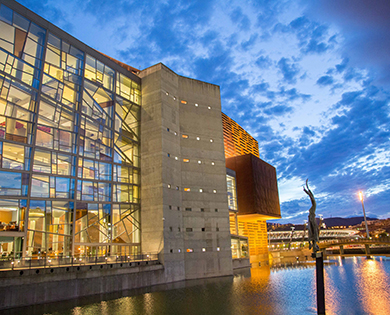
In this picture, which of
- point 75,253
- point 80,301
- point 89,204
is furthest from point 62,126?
point 80,301

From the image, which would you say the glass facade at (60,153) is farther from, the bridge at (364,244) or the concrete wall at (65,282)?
the bridge at (364,244)

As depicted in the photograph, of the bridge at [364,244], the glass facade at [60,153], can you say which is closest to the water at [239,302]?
the glass facade at [60,153]

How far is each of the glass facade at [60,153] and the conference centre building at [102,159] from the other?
10cm

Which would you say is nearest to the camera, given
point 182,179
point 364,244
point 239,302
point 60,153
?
Result: point 239,302

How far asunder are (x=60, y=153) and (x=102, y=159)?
5726 millimetres

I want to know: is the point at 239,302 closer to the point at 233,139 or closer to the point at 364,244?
the point at 364,244

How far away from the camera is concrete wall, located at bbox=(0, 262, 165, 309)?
2098cm

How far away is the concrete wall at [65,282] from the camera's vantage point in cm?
2098

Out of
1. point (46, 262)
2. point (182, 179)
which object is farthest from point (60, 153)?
point (182, 179)

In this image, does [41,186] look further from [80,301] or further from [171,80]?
[171,80]

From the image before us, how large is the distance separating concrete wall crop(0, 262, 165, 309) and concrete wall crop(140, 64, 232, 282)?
6.30 meters

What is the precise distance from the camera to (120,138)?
3931 centimetres

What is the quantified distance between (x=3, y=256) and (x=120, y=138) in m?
18.5

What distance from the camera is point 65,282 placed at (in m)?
24.2
